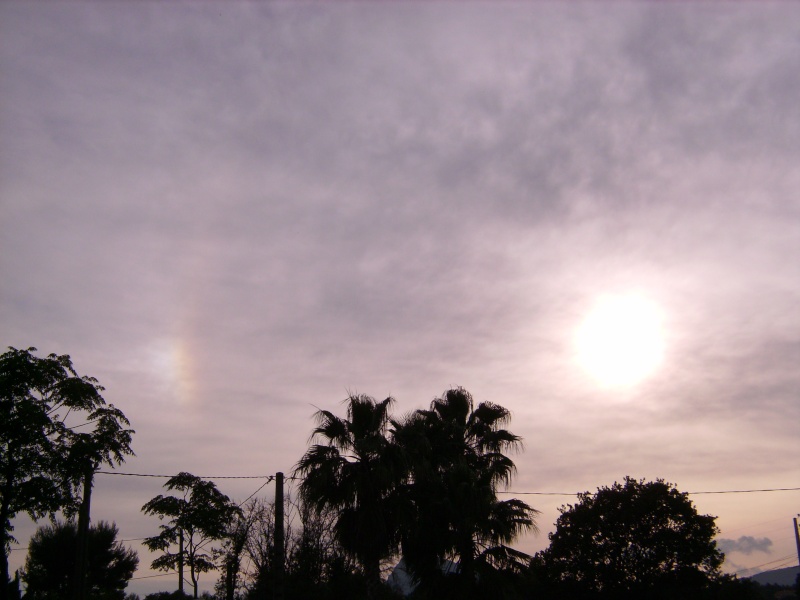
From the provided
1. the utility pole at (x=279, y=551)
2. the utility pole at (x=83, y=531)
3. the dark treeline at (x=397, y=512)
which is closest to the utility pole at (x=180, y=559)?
the dark treeline at (x=397, y=512)

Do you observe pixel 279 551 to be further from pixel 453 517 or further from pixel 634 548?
pixel 634 548

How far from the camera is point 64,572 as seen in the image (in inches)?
2074

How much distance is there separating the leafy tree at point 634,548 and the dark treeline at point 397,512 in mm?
73

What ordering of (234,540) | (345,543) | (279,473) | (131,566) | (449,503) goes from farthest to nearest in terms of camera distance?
(131,566) < (234,540) < (449,503) < (345,543) < (279,473)

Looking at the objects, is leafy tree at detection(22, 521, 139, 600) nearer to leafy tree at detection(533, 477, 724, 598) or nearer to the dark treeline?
the dark treeline

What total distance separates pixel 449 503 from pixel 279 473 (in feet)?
23.8

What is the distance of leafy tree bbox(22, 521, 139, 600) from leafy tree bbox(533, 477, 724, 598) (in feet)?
93.6

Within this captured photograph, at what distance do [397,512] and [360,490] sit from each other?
1567mm

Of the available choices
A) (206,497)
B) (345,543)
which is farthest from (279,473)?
(206,497)

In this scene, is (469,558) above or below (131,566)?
below

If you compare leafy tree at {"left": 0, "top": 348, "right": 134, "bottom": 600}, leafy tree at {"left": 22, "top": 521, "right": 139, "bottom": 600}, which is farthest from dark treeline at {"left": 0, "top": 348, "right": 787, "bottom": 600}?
leafy tree at {"left": 22, "top": 521, "right": 139, "bottom": 600}

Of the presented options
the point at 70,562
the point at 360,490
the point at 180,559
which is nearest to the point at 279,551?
the point at 360,490

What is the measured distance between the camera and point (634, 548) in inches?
1592

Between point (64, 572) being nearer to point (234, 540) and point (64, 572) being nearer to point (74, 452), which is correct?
point (234, 540)
